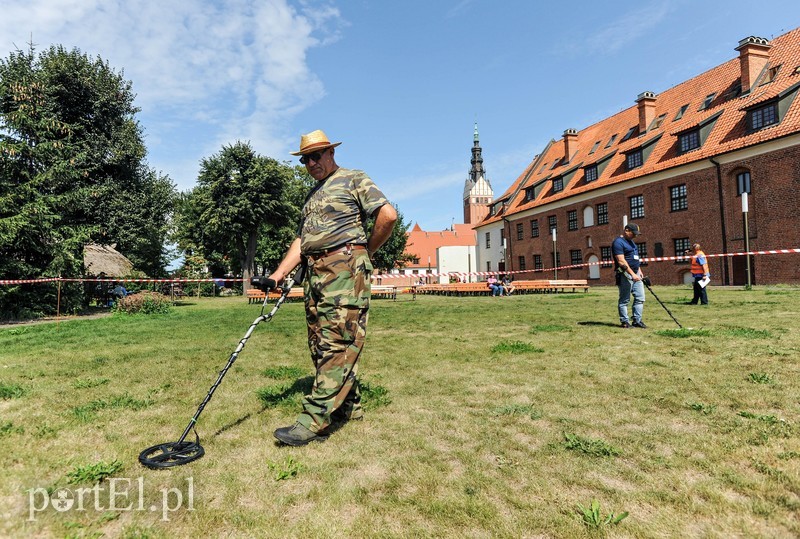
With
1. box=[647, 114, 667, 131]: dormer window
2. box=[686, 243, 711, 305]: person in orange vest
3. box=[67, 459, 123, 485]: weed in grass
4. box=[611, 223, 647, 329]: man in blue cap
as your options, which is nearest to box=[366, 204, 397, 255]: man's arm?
box=[67, 459, 123, 485]: weed in grass

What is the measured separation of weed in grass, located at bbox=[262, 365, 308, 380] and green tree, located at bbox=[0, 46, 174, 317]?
1502cm

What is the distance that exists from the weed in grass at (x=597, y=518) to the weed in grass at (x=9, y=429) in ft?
14.8

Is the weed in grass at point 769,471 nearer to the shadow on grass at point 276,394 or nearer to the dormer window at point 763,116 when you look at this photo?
the shadow on grass at point 276,394

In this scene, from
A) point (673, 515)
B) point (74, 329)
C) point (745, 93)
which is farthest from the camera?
point (745, 93)

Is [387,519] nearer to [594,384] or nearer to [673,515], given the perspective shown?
[673,515]

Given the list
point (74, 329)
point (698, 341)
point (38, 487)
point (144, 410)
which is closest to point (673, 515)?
point (38, 487)

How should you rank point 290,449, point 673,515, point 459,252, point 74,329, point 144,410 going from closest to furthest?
1. point 673,515
2. point 290,449
3. point 144,410
4. point 74,329
5. point 459,252

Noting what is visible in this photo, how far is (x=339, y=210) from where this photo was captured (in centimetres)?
387

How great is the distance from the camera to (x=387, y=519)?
233cm

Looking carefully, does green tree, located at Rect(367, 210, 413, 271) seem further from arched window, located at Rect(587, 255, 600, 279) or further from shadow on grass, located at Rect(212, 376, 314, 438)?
shadow on grass, located at Rect(212, 376, 314, 438)

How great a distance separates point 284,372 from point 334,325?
8.45 feet

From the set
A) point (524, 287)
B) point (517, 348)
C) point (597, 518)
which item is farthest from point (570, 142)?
point (597, 518)

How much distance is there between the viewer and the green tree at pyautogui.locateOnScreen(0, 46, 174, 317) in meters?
16.2

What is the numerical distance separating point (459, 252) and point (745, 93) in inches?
1865
